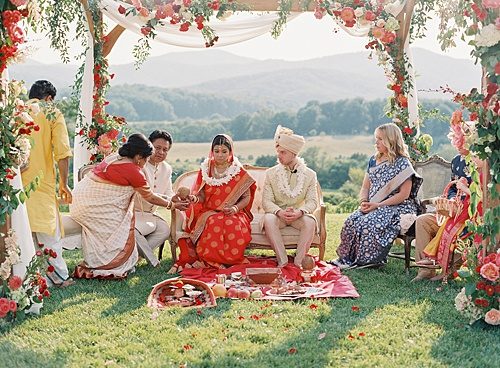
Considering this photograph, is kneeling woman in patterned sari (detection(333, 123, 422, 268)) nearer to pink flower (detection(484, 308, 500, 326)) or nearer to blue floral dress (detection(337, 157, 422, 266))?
blue floral dress (detection(337, 157, 422, 266))

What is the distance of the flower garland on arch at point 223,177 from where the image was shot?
6836mm

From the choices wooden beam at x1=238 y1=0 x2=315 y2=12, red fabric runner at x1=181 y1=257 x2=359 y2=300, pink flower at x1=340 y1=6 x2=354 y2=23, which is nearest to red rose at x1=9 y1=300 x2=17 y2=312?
red fabric runner at x1=181 y1=257 x2=359 y2=300

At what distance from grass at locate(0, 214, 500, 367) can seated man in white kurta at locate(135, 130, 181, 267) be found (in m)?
1.01

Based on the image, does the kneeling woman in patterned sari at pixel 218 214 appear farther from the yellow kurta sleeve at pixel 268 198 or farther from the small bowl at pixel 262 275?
the small bowl at pixel 262 275

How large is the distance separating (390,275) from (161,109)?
25252mm

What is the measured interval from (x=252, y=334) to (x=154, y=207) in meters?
2.99

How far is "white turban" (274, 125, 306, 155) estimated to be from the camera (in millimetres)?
6852

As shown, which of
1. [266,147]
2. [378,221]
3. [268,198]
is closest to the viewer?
[378,221]

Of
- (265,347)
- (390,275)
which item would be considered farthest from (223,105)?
(265,347)

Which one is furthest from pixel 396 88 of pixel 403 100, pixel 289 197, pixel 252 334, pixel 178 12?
pixel 252 334

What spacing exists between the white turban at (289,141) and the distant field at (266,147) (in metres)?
15.9

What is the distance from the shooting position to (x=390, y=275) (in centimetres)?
645

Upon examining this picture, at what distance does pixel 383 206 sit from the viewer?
6.78 meters

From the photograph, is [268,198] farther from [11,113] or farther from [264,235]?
[11,113]
